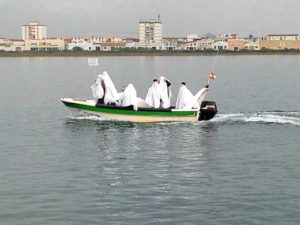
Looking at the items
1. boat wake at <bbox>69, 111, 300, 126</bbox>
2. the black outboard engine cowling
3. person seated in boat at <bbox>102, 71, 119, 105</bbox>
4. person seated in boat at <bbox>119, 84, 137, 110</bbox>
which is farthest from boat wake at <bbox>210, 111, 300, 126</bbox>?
person seated in boat at <bbox>102, 71, 119, 105</bbox>

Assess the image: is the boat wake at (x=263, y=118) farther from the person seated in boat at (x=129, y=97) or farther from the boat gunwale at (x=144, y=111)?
the person seated in boat at (x=129, y=97)

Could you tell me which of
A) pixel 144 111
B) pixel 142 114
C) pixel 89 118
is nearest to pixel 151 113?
pixel 144 111

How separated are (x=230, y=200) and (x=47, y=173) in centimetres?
711

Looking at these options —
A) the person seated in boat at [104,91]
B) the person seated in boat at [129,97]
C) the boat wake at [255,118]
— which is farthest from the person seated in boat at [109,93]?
the boat wake at [255,118]

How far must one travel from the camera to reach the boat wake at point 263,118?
3328cm

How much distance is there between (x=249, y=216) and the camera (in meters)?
16.5

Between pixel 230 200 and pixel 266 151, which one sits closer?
pixel 230 200

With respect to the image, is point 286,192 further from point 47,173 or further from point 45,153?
point 45,153

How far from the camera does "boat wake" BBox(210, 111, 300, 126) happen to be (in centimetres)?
3328

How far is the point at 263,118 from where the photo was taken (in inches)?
1345

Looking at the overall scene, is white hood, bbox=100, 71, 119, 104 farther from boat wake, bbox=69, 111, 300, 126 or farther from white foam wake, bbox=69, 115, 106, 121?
boat wake, bbox=69, 111, 300, 126

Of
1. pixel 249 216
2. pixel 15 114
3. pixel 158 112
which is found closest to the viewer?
pixel 249 216

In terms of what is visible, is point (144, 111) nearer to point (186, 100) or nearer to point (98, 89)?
point (186, 100)

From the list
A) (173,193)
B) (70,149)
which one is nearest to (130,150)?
(70,149)
